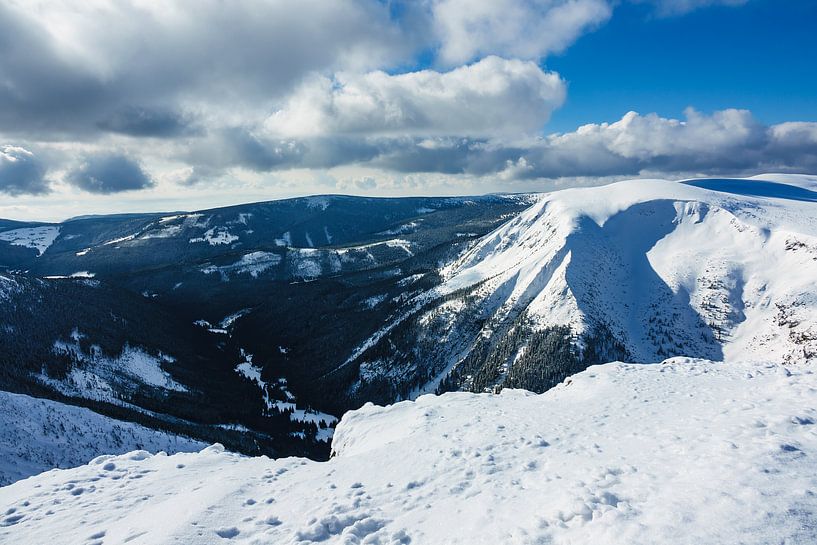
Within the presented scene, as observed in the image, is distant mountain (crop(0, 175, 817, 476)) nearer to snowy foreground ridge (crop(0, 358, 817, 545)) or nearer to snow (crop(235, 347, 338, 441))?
snow (crop(235, 347, 338, 441))

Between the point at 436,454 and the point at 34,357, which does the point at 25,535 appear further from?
the point at 34,357

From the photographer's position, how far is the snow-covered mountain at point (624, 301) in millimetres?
108625

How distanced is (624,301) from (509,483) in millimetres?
131177

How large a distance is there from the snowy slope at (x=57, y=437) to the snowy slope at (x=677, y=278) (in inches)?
4090

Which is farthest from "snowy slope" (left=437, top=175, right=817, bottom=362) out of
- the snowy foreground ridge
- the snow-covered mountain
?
the snowy foreground ridge

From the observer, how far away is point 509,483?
17.1 m

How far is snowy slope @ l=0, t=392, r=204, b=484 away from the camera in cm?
5166

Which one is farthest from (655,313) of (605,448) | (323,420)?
(605,448)

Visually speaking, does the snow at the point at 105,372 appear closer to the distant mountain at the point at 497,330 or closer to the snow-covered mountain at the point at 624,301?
the distant mountain at the point at 497,330

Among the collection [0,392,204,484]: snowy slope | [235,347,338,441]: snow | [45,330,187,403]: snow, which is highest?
[0,392,204,484]: snowy slope

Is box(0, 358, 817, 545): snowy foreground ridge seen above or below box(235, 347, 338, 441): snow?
above

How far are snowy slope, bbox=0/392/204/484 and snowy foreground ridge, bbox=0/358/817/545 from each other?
4195 centimetres

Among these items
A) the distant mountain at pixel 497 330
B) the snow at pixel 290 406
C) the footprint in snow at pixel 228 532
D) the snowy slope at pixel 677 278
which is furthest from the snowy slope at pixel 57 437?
the snowy slope at pixel 677 278

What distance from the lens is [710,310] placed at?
117m
